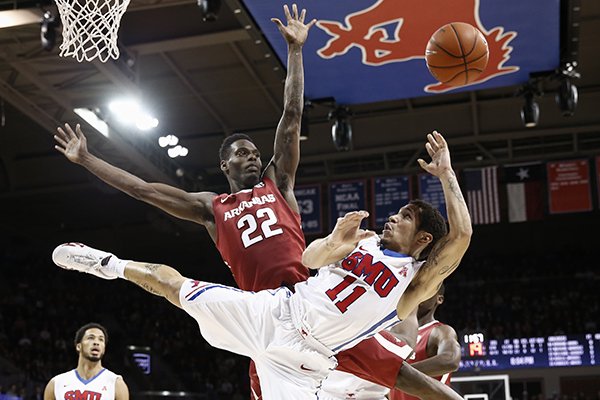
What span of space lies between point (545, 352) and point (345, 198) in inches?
184

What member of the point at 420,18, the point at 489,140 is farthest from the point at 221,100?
the point at 420,18

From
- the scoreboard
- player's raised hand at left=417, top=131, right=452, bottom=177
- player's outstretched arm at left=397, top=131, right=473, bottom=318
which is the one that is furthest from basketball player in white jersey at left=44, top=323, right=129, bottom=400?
the scoreboard

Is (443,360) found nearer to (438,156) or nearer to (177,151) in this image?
(438,156)

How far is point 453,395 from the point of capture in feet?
14.7

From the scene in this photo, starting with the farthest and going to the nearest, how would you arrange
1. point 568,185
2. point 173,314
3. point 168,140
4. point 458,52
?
point 173,314
point 168,140
point 568,185
point 458,52

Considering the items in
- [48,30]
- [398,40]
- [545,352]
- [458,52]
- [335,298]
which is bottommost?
[545,352]

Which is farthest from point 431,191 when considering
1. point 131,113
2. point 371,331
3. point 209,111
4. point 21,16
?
point 371,331

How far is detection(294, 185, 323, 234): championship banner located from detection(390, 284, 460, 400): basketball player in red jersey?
10.5 metres

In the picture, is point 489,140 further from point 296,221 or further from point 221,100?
point 296,221

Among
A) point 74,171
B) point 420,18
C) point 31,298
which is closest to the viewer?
point 420,18

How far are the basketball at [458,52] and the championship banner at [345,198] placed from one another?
32.1 ft

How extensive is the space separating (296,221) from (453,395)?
1310 mm

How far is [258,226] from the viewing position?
4641 mm

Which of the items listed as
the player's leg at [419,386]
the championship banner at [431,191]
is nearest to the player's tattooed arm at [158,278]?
the player's leg at [419,386]
